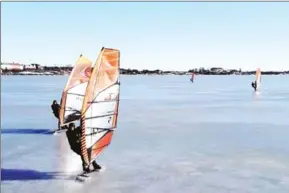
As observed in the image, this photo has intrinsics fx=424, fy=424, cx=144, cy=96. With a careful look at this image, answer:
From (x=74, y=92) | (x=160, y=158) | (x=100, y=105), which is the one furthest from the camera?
(x=74, y=92)

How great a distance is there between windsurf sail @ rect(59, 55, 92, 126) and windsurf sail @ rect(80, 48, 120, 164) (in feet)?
13.0

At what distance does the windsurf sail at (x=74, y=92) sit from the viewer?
10.4 metres

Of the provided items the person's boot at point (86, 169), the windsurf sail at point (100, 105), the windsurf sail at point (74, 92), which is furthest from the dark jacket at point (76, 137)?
the windsurf sail at point (74, 92)

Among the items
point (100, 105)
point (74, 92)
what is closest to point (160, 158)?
point (100, 105)

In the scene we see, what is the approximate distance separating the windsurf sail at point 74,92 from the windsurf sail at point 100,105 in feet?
13.0

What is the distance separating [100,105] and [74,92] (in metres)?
4.54

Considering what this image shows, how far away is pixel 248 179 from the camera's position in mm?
5824

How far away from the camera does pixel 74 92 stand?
10672 mm

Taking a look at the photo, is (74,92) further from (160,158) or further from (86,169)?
(86,169)

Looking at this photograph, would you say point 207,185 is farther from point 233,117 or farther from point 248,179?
point 233,117

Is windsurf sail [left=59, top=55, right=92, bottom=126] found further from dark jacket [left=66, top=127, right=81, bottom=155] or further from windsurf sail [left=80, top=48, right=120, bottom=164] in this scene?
dark jacket [left=66, top=127, right=81, bottom=155]

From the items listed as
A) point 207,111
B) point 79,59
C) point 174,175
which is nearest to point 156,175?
point 174,175

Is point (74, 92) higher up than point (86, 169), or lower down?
higher up

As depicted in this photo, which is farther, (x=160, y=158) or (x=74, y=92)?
(x=74, y=92)
